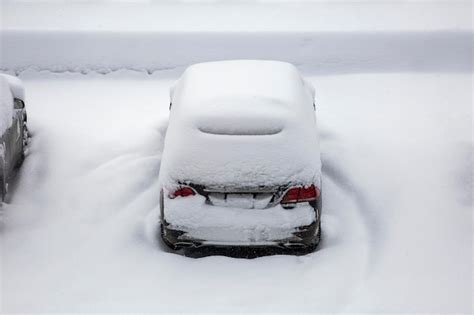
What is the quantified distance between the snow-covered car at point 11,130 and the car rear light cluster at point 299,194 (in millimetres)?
3246

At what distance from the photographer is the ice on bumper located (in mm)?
5340

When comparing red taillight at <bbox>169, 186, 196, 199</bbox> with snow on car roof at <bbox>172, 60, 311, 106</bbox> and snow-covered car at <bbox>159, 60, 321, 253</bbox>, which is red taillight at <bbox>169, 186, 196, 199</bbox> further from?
snow on car roof at <bbox>172, 60, 311, 106</bbox>

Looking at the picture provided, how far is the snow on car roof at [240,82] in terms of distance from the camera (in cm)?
591

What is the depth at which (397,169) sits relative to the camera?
23.7 feet

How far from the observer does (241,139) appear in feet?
17.6

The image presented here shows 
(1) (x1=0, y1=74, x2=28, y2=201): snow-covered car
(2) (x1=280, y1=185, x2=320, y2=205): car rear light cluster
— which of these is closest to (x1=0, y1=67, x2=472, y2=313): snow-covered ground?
(1) (x1=0, y1=74, x2=28, y2=201): snow-covered car

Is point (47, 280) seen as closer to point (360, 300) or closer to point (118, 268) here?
point (118, 268)

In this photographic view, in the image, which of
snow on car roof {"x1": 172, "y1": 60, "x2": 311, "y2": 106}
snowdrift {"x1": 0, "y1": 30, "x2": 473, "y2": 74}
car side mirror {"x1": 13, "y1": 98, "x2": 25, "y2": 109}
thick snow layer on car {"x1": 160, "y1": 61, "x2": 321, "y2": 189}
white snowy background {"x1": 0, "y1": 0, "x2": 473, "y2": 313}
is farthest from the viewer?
snowdrift {"x1": 0, "y1": 30, "x2": 473, "y2": 74}

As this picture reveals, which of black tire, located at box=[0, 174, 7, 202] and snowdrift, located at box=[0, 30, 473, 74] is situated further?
snowdrift, located at box=[0, 30, 473, 74]

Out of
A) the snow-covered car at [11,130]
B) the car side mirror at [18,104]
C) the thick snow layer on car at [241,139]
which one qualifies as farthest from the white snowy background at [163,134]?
the thick snow layer on car at [241,139]

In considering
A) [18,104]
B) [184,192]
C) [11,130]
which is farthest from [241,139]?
[18,104]

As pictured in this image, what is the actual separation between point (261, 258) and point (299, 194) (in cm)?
84

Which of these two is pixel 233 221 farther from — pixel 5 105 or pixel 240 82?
pixel 5 105

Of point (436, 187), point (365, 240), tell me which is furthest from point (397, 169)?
point (365, 240)
